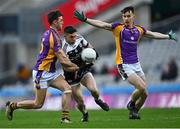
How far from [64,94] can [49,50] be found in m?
1.03

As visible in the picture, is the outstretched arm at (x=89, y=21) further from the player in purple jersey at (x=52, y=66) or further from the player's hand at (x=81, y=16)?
the player in purple jersey at (x=52, y=66)

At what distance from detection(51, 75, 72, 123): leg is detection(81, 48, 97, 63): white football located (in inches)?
37.4

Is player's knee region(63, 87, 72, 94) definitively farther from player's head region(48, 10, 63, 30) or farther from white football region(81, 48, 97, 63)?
player's head region(48, 10, 63, 30)

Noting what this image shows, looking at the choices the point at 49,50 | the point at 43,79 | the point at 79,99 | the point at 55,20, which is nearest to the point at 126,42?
the point at 79,99

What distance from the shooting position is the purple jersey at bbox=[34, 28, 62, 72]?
835 inches

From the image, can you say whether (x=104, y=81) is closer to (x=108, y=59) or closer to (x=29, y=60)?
(x=108, y=59)

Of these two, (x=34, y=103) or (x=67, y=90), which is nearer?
(x=67, y=90)

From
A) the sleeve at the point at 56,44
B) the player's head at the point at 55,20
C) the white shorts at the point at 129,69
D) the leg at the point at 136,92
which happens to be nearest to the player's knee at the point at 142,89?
the leg at the point at 136,92

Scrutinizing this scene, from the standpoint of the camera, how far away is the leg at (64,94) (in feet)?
69.7

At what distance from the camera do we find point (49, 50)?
839 inches

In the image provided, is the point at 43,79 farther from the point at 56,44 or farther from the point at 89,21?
the point at 89,21

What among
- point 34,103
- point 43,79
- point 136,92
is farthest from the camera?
point 136,92

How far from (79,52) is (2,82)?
25.9 m

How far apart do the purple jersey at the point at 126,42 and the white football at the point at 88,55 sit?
100 centimetres
